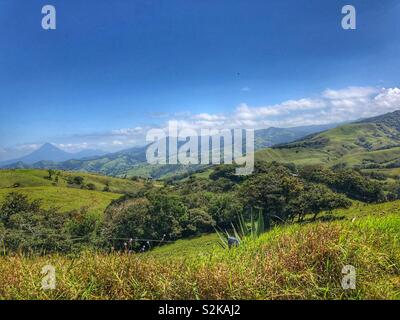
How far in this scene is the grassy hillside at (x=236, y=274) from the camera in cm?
486

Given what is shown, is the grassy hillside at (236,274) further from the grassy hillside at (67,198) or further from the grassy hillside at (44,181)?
the grassy hillside at (44,181)

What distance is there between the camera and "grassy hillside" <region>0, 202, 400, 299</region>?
191 inches

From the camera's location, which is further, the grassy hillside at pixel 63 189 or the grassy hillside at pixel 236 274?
the grassy hillside at pixel 63 189

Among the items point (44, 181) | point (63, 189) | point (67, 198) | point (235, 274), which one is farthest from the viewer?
point (44, 181)

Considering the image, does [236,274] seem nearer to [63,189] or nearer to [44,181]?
[63,189]

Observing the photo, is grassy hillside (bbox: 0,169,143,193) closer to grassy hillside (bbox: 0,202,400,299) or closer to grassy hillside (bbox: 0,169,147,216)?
grassy hillside (bbox: 0,169,147,216)

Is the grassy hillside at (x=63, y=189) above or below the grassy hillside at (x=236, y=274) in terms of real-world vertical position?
below

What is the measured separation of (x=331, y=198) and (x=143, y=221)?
22016mm

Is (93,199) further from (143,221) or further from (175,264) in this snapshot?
(175,264)

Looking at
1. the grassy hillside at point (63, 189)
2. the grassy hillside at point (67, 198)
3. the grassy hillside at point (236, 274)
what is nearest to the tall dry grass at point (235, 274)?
the grassy hillside at point (236, 274)

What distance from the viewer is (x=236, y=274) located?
5102 millimetres

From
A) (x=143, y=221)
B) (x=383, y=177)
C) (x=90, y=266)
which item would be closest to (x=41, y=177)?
(x=143, y=221)

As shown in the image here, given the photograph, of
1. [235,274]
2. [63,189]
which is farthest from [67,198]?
[235,274]
